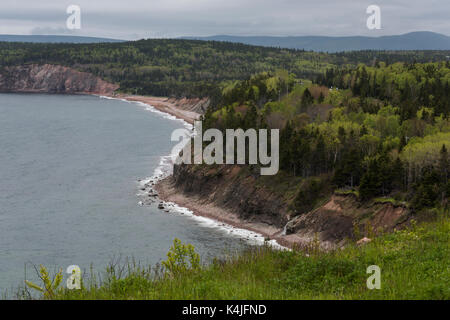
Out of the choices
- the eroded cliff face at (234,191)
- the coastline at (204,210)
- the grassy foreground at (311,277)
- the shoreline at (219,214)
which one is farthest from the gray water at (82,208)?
the grassy foreground at (311,277)

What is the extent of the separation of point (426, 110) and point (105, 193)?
47.8 m

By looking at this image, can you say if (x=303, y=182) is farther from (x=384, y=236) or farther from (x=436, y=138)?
(x=384, y=236)

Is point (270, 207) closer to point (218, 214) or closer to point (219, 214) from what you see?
point (219, 214)

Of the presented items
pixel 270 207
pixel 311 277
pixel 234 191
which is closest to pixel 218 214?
pixel 234 191

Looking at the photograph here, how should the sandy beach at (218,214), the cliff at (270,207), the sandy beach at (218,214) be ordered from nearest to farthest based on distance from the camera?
the cliff at (270,207) → the sandy beach at (218,214) → the sandy beach at (218,214)

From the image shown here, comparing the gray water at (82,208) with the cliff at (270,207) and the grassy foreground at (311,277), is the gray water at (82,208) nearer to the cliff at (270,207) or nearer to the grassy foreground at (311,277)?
the cliff at (270,207)

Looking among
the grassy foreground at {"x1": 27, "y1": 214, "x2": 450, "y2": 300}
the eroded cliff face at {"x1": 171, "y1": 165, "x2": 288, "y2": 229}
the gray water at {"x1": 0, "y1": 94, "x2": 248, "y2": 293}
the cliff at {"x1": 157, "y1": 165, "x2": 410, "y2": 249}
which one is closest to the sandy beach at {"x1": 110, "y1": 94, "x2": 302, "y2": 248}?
the cliff at {"x1": 157, "y1": 165, "x2": 410, "y2": 249}

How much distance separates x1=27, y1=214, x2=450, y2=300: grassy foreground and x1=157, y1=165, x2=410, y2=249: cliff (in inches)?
895

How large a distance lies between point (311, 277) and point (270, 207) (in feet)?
151

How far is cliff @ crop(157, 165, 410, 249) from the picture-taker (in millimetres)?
54438

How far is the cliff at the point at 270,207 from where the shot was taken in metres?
54.4

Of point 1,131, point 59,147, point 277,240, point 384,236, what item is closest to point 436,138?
point 277,240

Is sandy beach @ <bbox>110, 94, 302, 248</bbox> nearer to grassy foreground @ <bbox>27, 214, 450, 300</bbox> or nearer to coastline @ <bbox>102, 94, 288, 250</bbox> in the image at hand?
coastline @ <bbox>102, 94, 288, 250</bbox>

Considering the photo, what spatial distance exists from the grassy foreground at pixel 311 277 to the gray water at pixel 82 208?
1207 cm
